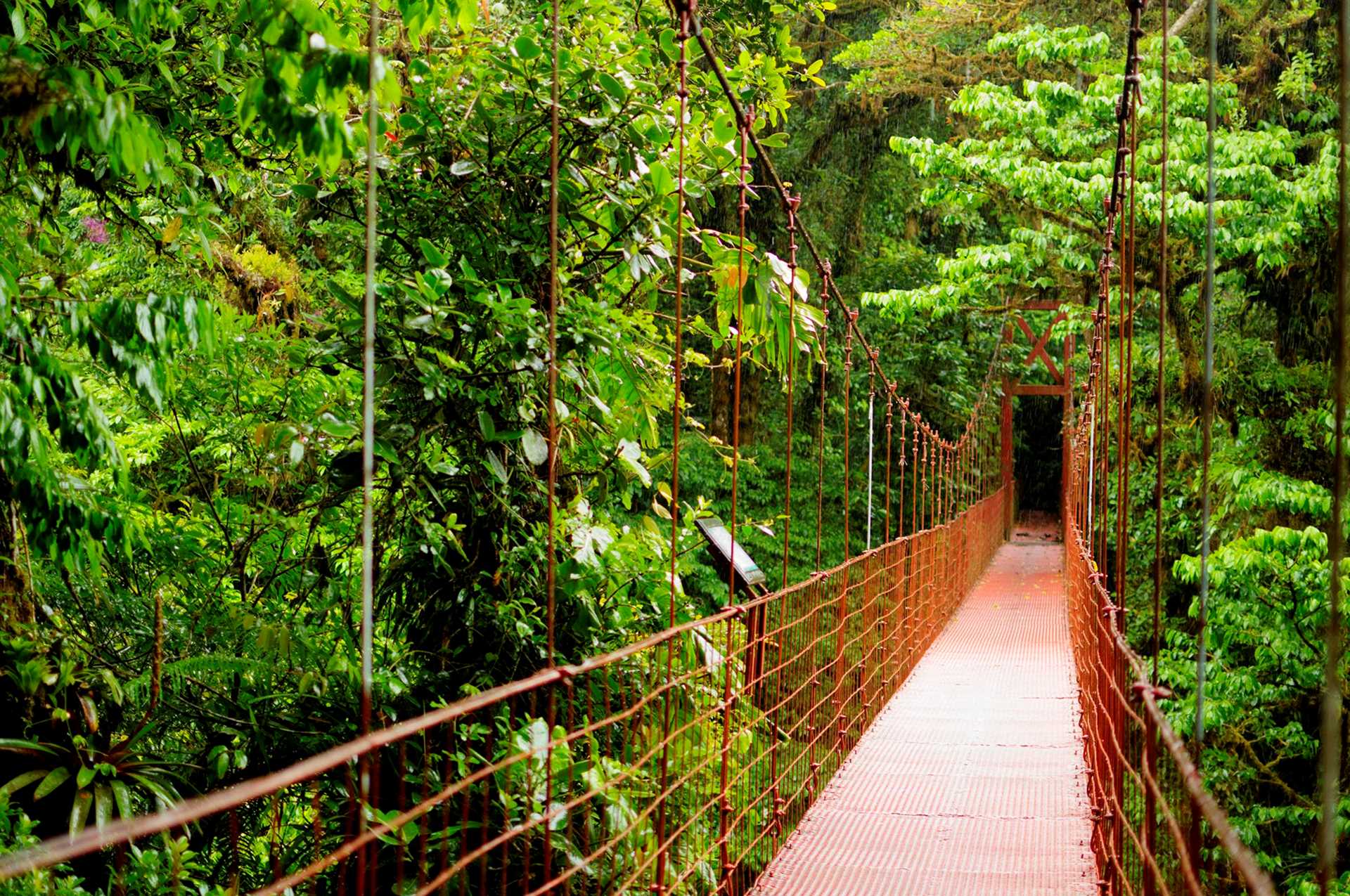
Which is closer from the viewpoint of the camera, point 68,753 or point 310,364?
point 68,753

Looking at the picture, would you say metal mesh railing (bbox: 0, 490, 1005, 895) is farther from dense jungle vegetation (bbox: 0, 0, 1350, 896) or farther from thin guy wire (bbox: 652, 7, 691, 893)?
dense jungle vegetation (bbox: 0, 0, 1350, 896)

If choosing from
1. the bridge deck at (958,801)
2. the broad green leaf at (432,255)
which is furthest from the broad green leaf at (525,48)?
the bridge deck at (958,801)

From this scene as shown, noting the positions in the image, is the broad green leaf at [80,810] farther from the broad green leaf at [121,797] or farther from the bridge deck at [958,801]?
the bridge deck at [958,801]

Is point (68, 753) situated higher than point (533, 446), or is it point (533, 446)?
point (533, 446)

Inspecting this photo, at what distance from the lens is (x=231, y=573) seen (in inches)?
132

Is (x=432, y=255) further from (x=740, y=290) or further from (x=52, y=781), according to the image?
(x=52, y=781)

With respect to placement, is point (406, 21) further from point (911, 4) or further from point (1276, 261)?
point (911, 4)

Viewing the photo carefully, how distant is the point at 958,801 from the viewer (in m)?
3.64

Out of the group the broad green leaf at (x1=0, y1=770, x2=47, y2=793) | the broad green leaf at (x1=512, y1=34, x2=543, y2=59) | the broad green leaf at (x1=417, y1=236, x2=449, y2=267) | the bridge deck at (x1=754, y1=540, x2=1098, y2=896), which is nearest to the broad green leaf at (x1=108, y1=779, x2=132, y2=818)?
the broad green leaf at (x1=0, y1=770, x2=47, y2=793)

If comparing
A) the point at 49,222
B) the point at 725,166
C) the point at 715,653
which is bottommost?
the point at 715,653

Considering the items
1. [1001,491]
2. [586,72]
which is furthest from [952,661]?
[1001,491]

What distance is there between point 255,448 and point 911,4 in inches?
342

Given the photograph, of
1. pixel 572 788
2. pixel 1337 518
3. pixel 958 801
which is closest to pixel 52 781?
pixel 572 788

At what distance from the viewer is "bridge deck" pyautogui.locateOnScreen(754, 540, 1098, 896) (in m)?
2.88
